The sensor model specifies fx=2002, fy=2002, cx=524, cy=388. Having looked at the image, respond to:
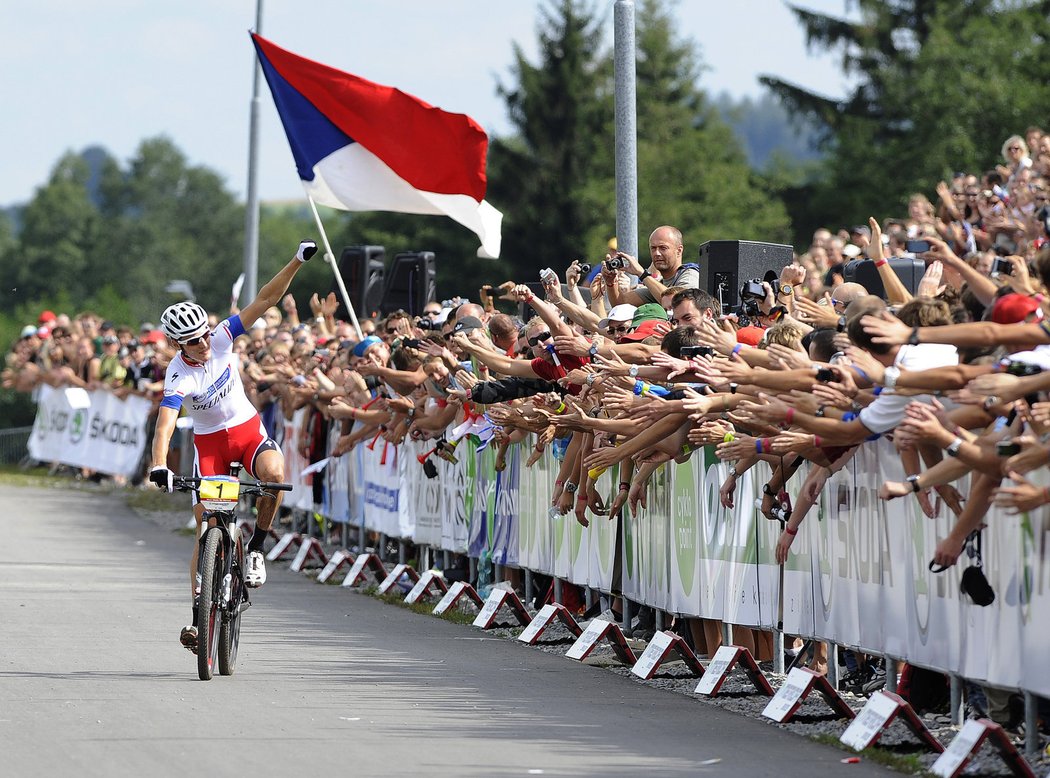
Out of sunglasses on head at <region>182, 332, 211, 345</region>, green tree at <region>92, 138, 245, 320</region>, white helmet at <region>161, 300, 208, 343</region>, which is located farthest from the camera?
green tree at <region>92, 138, 245, 320</region>

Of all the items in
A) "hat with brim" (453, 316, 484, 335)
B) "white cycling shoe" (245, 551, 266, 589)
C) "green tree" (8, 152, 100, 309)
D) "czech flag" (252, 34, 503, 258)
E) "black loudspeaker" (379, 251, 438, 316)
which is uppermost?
"green tree" (8, 152, 100, 309)

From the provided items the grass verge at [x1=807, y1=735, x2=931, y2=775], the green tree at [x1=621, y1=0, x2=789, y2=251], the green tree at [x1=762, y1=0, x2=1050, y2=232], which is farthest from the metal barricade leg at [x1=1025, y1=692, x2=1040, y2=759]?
the green tree at [x1=621, y1=0, x2=789, y2=251]

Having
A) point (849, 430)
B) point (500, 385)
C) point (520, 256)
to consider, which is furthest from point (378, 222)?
point (849, 430)

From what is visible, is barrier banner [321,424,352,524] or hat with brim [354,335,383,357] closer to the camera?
hat with brim [354,335,383,357]

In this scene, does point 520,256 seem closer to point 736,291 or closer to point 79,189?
point 736,291

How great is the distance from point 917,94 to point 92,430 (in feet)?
88.9

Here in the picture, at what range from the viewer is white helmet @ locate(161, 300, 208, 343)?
12.1 meters

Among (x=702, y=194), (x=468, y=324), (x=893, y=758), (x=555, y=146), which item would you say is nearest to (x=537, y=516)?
(x=468, y=324)

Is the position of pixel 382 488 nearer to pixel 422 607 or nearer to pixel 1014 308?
pixel 422 607

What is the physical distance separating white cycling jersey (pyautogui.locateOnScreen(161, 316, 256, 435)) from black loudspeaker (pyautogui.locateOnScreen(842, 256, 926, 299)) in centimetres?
401

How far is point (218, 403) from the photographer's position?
12664 mm

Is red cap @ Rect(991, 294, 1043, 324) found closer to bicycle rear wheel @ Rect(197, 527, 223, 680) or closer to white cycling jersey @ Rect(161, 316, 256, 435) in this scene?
bicycle rear wheel @ Rect(197, 527, 223, 680)

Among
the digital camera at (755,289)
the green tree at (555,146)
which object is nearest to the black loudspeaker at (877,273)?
the digital camera at (755,289)

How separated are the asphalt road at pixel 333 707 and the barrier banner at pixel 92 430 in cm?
1793
